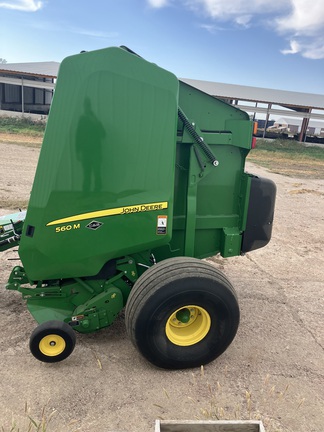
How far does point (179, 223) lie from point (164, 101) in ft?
3.47

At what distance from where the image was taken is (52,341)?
8.77 feet

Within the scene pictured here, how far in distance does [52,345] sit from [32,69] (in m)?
28.1

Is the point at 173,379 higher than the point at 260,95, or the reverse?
the point at 260,95

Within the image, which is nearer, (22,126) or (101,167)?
(101,167)

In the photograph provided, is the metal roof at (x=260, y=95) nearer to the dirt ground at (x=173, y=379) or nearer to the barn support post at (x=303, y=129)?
the barn support post at (x=303, y=129)

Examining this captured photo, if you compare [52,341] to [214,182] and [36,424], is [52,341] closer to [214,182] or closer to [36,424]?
[36,424]

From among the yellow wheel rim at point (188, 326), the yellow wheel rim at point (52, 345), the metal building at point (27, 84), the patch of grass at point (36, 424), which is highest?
the metal building at point (27, 84)

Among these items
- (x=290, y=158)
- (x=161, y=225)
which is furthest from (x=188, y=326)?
(x=290, y=158)

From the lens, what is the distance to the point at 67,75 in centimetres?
249

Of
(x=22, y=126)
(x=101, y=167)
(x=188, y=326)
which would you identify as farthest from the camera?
(x=22, y=126)

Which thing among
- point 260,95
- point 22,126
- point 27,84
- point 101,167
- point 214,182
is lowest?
point 214,182

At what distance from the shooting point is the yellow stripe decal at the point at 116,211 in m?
2.62

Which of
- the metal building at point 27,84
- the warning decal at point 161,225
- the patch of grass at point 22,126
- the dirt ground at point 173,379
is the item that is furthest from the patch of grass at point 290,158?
the metal building at point 27,84

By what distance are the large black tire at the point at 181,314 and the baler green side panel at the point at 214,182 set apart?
589 millimetres
